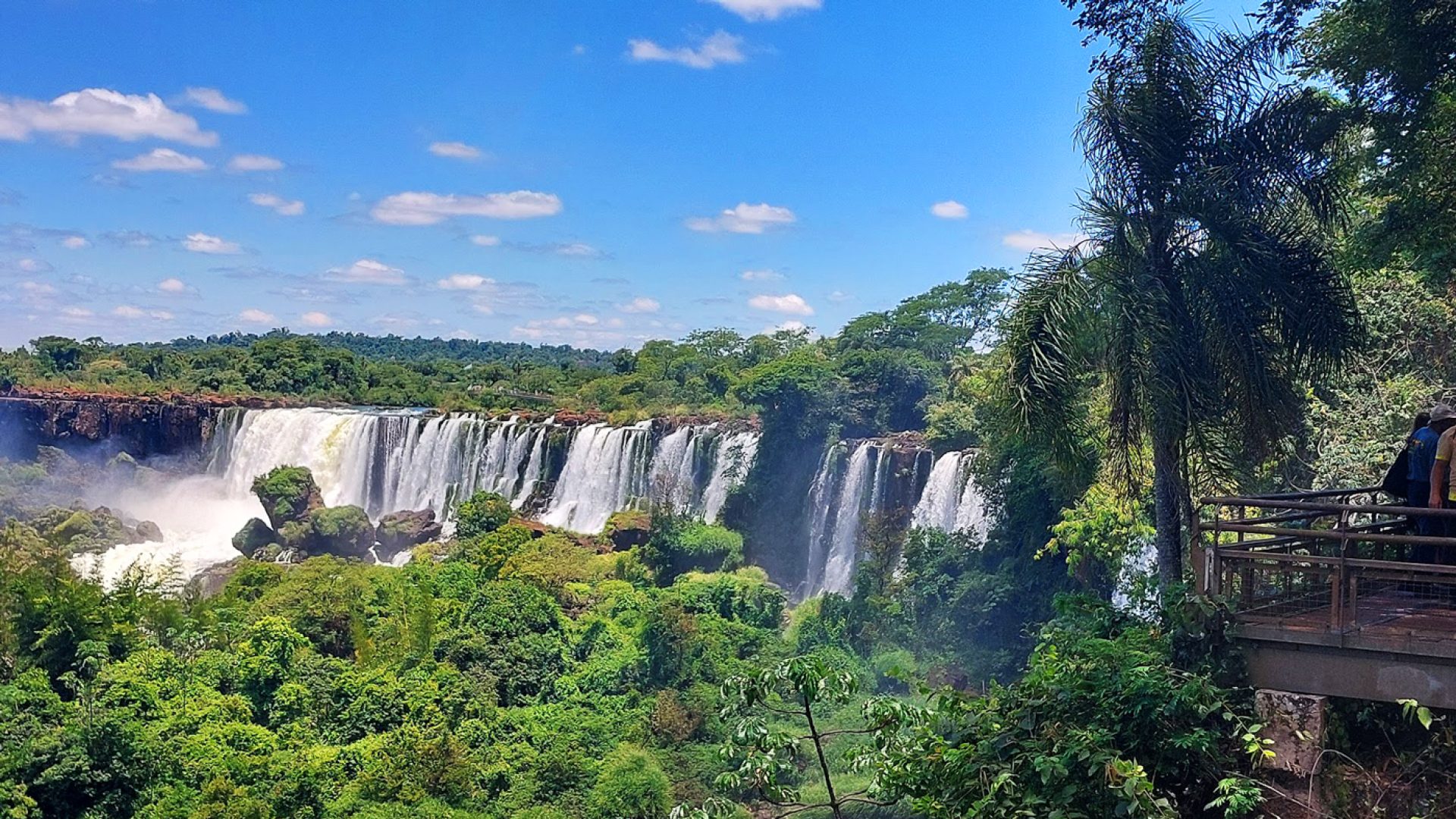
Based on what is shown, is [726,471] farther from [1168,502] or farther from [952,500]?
[1168,502]

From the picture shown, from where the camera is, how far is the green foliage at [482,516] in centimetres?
2631

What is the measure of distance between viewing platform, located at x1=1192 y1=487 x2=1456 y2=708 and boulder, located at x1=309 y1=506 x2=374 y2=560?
992 inches

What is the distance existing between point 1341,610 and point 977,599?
13.3 metres

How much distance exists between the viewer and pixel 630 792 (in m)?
13.6

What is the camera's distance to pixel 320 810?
1273cm

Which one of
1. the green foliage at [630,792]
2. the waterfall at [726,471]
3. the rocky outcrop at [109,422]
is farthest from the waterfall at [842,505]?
Answer: the rocky outcrop at [109,422]

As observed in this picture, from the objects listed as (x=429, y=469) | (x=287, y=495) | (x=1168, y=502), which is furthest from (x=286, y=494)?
(x=1168, y=502)

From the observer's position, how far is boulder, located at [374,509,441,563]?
1127 inches

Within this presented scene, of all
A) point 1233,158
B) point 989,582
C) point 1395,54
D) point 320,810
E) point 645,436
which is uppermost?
point 1395,54

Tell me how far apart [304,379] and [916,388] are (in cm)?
2456

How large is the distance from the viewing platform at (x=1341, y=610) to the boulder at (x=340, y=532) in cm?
2520

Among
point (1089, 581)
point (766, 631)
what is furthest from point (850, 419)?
point (1089, 581)

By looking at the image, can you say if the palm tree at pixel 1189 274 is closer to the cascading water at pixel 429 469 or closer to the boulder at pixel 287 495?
the cascading water at pixel 429 469

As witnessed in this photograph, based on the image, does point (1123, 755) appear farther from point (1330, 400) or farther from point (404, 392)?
point (404, 392)
